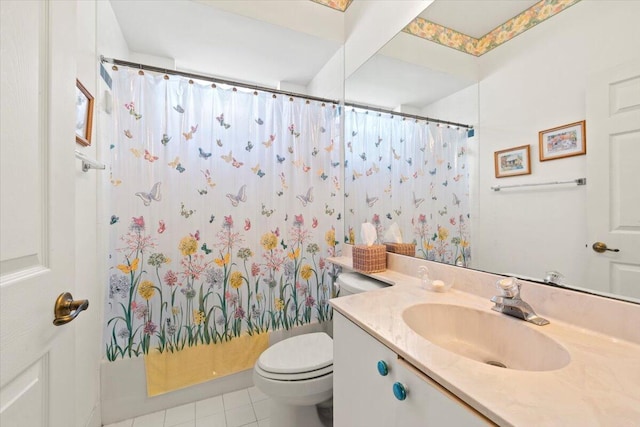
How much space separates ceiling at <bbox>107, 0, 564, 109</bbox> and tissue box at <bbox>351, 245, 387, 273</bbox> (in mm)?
868

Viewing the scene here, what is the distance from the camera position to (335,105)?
1993 millimetres

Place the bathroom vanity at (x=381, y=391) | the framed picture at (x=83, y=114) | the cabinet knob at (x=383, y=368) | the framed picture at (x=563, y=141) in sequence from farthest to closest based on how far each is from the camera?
the framed picture at (x=83, y=114) → the framed picture at (x=563, y=141) → the cabinet knob at (x=383, y=368) → the bathroom vanity at (x=381, y=391)

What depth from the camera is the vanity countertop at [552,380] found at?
1.36 ft

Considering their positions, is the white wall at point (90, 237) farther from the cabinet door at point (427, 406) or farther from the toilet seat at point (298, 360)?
the cabinet door at point (427, 406)

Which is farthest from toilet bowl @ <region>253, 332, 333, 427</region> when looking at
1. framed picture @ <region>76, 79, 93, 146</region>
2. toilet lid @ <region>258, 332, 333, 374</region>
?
framed picture @ <region>76, 79, 93, 146</region>

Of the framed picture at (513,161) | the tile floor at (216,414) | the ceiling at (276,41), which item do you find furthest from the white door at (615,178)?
the tile floor at (216,414)

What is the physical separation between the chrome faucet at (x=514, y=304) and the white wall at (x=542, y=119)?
0.15 m

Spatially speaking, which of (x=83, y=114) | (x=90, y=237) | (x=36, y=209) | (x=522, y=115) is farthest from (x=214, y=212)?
(x=522, y=115)

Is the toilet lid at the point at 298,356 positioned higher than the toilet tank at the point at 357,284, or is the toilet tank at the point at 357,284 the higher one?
the toilet tank at the point at 357,284

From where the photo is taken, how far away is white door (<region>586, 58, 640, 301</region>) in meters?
0.68

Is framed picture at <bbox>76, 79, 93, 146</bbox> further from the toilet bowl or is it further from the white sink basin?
the white sink basin

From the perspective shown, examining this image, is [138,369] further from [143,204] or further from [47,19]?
[47,19]

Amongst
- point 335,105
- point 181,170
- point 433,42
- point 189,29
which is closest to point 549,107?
point 433,42

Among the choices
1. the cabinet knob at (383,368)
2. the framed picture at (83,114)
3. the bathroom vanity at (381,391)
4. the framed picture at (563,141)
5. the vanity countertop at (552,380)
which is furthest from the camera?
the framed picture at (83,114)
